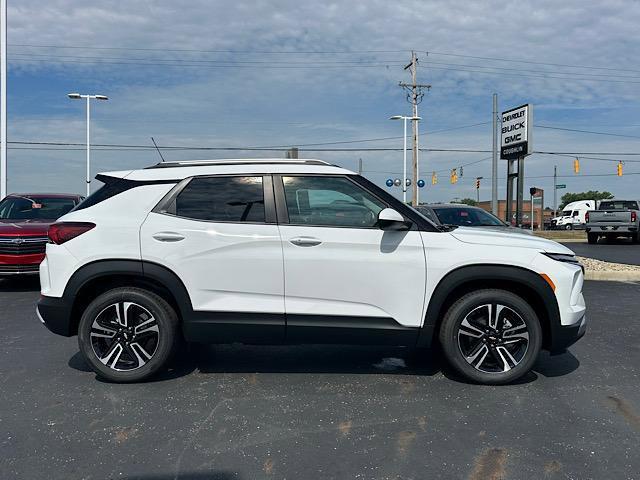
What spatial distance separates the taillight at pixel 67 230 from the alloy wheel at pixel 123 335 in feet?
2.13

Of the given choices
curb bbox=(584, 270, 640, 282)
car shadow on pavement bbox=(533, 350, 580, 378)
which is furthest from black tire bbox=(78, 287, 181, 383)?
curb bbox=(584, 270, 640, 282)

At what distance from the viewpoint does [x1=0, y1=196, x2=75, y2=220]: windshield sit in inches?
421

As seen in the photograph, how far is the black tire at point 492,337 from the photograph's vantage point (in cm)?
444

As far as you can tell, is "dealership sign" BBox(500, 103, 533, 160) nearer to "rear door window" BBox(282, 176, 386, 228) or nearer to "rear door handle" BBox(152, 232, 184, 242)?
"rear door window" BBox(282, 176, 386, 228)

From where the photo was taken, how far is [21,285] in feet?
34.4

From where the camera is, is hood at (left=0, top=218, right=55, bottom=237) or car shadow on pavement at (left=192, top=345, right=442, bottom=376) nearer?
car shadow on pavement at (left=192, top=345, right=442, bottom=376)

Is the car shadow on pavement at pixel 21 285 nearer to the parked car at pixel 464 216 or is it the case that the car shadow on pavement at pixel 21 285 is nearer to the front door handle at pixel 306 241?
the front door handle at pixel 306 241

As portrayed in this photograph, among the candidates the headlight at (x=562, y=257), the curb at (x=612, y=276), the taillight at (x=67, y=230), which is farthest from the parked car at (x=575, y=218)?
the taillight at (x=67, y=230)

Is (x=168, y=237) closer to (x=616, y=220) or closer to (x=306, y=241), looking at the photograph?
(x=306, y=241)

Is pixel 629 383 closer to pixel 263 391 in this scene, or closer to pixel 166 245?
pixel 263 391

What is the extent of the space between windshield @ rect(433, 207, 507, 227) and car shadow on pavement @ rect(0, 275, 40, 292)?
812 cm

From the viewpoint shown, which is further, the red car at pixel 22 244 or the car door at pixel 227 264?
the red car at pixel 22 244

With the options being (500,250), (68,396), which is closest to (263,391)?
(68,396)

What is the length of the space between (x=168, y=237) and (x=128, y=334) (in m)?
0.89
